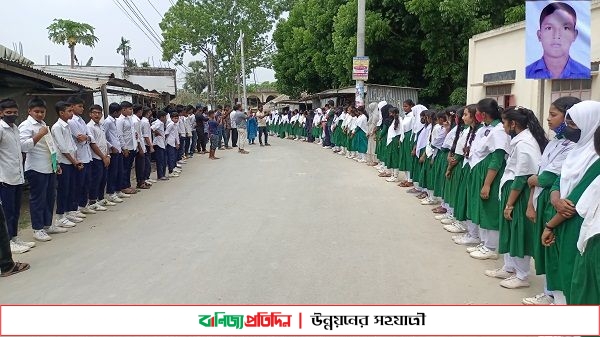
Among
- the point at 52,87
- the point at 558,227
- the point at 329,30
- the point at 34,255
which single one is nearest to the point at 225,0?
the point at 329,30

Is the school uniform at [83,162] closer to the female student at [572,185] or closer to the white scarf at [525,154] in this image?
the white scarf at [525,154]

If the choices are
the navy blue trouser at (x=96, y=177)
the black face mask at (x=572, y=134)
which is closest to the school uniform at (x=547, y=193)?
the black face mask at (x=572, y=134)

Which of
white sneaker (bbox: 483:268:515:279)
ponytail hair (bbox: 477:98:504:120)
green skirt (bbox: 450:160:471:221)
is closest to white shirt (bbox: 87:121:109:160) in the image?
green skirt (bbox: 450:160:471:221)

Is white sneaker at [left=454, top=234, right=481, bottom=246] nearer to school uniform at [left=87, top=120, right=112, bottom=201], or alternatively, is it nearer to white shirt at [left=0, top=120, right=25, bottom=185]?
white shirt at [left=0, top=120, right=25, bottom=185]

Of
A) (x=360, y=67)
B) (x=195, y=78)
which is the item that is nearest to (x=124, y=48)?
(x=195, y=78)

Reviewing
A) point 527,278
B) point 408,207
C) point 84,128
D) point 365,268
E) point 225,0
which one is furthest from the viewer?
point 225,0

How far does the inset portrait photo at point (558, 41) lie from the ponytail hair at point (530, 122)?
500 centimetres

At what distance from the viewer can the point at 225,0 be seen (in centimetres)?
3847

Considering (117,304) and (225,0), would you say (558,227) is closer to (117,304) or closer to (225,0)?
(117,304)

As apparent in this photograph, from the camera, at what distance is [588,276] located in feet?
10.7

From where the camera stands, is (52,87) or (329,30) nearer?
(52,87)

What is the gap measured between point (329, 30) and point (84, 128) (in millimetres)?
19328

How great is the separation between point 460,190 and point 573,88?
7.13 m

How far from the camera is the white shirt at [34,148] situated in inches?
247
